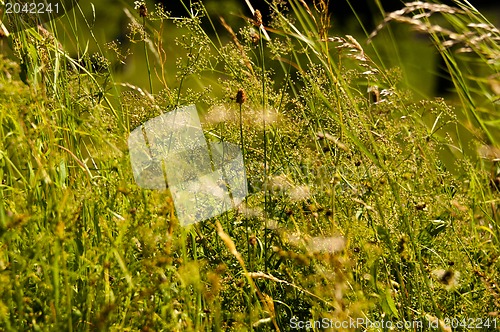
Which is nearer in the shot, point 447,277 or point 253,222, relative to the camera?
point 447,277

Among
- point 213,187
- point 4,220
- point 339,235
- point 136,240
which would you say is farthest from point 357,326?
point 4,220

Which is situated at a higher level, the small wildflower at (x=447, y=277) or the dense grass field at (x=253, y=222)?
the dense grass field at (x=253, y=222)

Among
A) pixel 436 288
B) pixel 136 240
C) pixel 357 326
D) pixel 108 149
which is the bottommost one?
pixel 436 288

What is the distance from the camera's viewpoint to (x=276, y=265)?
1680 millimetres

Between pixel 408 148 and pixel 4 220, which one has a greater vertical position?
pixel 4 220

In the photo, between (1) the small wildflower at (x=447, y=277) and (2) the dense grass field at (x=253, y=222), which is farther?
(1) the small wildflower at (x=447, y=277)

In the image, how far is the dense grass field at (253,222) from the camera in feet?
4.21

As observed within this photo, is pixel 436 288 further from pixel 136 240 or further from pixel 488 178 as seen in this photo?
pixel 136 240

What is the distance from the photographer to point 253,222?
69.1 inches

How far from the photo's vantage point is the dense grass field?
1.28m

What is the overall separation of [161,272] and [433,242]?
80 centimetres

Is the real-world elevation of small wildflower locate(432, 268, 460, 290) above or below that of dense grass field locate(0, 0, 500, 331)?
below

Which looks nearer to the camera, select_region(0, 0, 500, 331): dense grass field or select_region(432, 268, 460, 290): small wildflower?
select_region(0, 0, 500, 331): dense grass field

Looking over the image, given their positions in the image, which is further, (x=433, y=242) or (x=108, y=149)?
(x=433, y=242)
